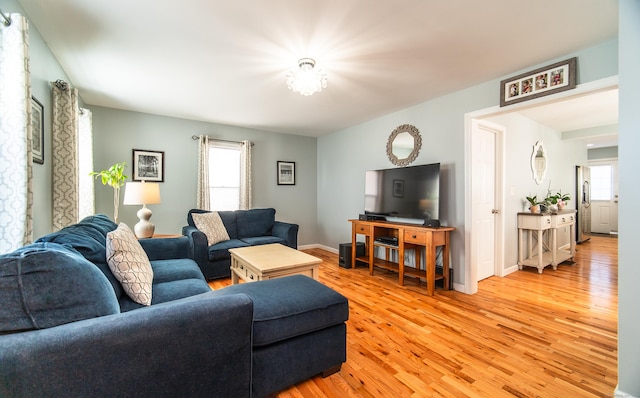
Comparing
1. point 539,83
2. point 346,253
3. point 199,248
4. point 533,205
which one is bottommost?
point 346,253

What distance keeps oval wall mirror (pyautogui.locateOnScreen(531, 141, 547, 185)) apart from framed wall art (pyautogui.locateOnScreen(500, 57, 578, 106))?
7.60 feet

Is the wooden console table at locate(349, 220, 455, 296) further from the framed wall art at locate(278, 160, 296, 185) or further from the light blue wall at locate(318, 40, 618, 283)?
the framed wall art at locate(278, 160, 296, 185)

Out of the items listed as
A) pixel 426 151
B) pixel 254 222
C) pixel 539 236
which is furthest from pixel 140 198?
pixel 539 236

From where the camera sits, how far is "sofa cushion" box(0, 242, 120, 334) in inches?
33.8

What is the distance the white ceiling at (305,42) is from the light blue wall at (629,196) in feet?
1.65

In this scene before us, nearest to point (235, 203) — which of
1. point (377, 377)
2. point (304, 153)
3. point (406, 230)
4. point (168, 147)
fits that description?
point (168, 147)

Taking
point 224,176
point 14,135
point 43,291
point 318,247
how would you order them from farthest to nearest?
point 318,247, point 224,176, point 14,135, point 43,291

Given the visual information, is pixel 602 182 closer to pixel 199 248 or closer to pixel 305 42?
pixel 305 42

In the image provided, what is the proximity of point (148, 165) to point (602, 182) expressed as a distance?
434 inches

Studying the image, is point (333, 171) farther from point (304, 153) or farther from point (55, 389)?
point (55, 389)

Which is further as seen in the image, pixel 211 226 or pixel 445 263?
pixel 211 226

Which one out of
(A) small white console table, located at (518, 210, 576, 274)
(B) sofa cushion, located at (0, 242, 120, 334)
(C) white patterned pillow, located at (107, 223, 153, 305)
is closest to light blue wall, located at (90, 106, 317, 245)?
(C) white patterned pillow, located at (107, 223, 153, 305)

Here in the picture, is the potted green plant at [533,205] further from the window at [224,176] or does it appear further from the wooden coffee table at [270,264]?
the window at [224,176]

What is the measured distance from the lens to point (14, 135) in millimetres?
1549
